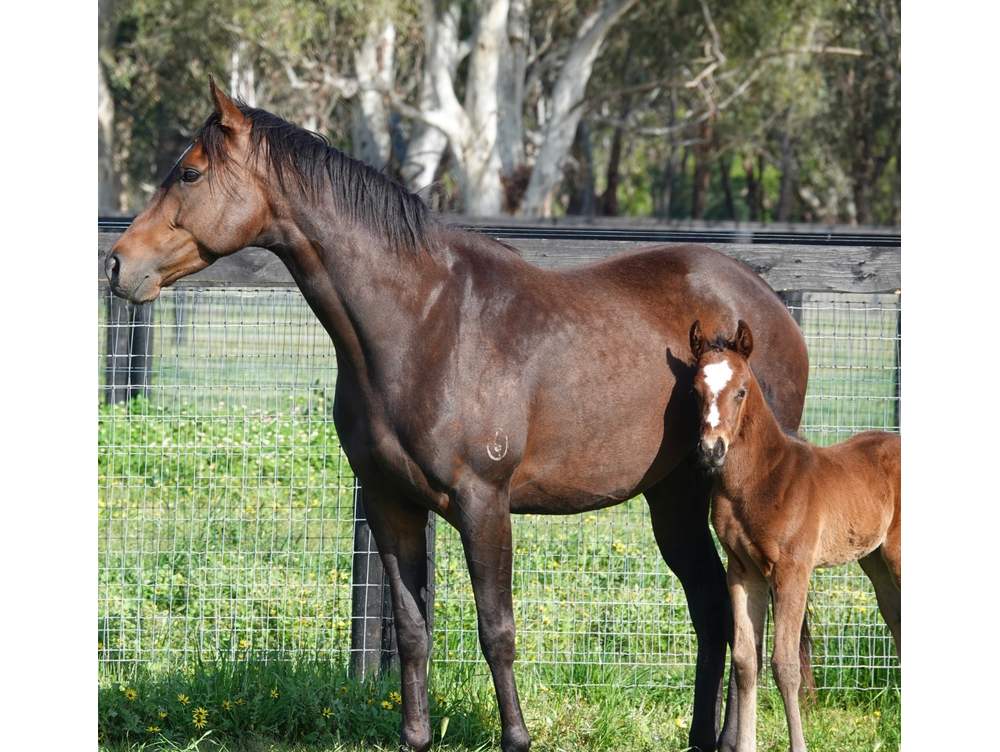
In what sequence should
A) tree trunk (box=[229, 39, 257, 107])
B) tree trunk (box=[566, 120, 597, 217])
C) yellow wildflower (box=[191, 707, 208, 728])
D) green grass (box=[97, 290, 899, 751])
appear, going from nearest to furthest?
yellow wildflower (box=[191, 707, 208, 728]) → green grass (box=[97, 290, 899, 751]) → tree trunk (box=[229, 39, 257, 107]) → tree trunk (box=[566, 120, 597, 217])

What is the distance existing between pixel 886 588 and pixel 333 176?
2.54 metres

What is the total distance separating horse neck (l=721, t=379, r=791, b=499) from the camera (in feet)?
13.7

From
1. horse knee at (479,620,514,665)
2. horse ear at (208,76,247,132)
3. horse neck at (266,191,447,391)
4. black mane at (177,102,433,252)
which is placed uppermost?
horse ear at (208,76,247,132)

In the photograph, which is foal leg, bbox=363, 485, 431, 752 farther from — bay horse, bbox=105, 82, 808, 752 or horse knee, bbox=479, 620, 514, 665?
horse knee, bbox=479, 620, 514, 665

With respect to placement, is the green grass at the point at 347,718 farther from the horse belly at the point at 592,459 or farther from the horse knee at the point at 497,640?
the horse belly at the point at 592,459

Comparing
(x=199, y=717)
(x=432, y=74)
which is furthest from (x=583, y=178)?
(x=199, y=717)

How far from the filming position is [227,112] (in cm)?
389

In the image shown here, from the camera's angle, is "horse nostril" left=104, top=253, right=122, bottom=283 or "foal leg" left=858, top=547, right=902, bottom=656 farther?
"foal leg" left=858, top=547, right=902, bottom=656

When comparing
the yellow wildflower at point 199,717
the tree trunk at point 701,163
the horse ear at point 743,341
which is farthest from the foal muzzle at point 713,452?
the tree trunk at point 701,163

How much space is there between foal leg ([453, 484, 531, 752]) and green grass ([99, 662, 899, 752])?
474 mm

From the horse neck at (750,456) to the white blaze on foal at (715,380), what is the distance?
0.57 ft

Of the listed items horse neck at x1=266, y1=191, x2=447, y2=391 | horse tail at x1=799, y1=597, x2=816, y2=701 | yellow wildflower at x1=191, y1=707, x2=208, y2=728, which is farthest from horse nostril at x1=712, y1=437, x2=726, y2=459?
yellow wildflower at x1=191, y1=707, x2=208, y2=728
